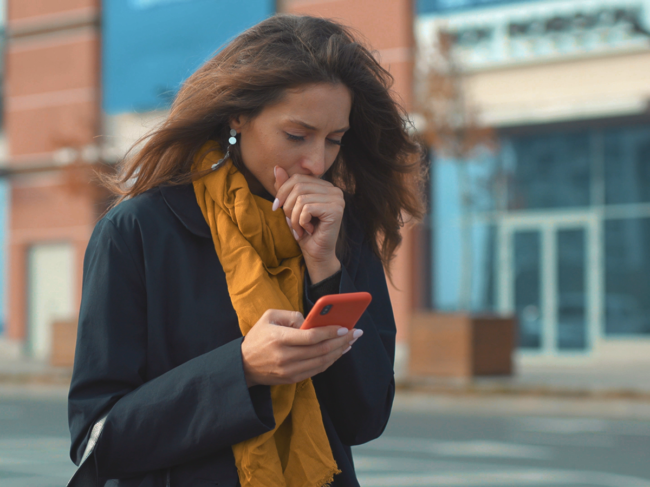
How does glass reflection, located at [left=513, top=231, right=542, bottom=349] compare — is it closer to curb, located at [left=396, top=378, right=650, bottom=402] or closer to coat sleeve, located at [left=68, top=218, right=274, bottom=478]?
curb, located at [left=396, top=378, right=650, bottom=402]

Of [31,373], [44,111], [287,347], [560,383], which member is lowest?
[31,373]

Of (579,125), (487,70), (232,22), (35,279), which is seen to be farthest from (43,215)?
(579,125)

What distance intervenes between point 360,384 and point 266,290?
291mm

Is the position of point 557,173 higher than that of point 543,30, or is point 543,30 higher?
point 543,30

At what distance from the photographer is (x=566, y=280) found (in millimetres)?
18000

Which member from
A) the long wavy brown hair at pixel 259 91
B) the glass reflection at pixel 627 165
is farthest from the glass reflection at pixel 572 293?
the long wavy brown hair at pixel 259 91

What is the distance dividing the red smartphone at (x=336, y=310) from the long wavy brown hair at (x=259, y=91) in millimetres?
466

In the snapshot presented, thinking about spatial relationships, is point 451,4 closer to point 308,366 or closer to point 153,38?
point 153,38

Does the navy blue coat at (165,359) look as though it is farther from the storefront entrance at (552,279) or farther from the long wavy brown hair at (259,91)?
the storefront entrance at (552,279)

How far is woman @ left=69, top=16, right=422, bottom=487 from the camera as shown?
5.39 ft

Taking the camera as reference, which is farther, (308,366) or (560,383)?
(560,383)

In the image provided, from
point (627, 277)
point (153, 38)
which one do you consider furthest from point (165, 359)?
point (153, 38)

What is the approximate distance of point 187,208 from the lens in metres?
1.81

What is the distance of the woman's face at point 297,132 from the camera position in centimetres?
181
